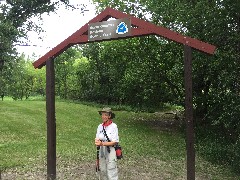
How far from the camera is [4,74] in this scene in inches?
765

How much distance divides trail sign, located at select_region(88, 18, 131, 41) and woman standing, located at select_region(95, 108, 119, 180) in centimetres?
186

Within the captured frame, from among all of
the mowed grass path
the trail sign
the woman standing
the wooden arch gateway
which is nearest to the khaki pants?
the woman standing

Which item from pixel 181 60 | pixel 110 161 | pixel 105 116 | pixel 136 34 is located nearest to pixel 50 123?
pixel 105 116

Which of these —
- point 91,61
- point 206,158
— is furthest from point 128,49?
point 91,61

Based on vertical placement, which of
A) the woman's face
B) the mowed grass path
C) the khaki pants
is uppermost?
the woman's face

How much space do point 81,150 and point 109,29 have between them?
691cm

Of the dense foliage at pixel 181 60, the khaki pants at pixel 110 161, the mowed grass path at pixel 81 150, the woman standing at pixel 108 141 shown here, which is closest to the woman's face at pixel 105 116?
the woman standing at pixel 108 141

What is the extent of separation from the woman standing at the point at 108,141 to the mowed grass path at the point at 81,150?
7.59 feet

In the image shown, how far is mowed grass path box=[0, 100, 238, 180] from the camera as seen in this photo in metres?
10.6

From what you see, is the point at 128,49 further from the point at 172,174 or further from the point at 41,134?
the point at 172,174

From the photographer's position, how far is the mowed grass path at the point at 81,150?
34.7ft

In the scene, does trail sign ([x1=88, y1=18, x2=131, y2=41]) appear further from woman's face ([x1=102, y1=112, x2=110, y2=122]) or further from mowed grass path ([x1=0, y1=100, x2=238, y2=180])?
mowed grass path ([x1=0, y1=100, x2=238, y2=180])

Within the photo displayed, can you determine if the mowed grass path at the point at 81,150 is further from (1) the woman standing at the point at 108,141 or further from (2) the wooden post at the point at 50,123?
(1) the woman standing at the point at 108,141

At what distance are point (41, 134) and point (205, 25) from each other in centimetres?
969
